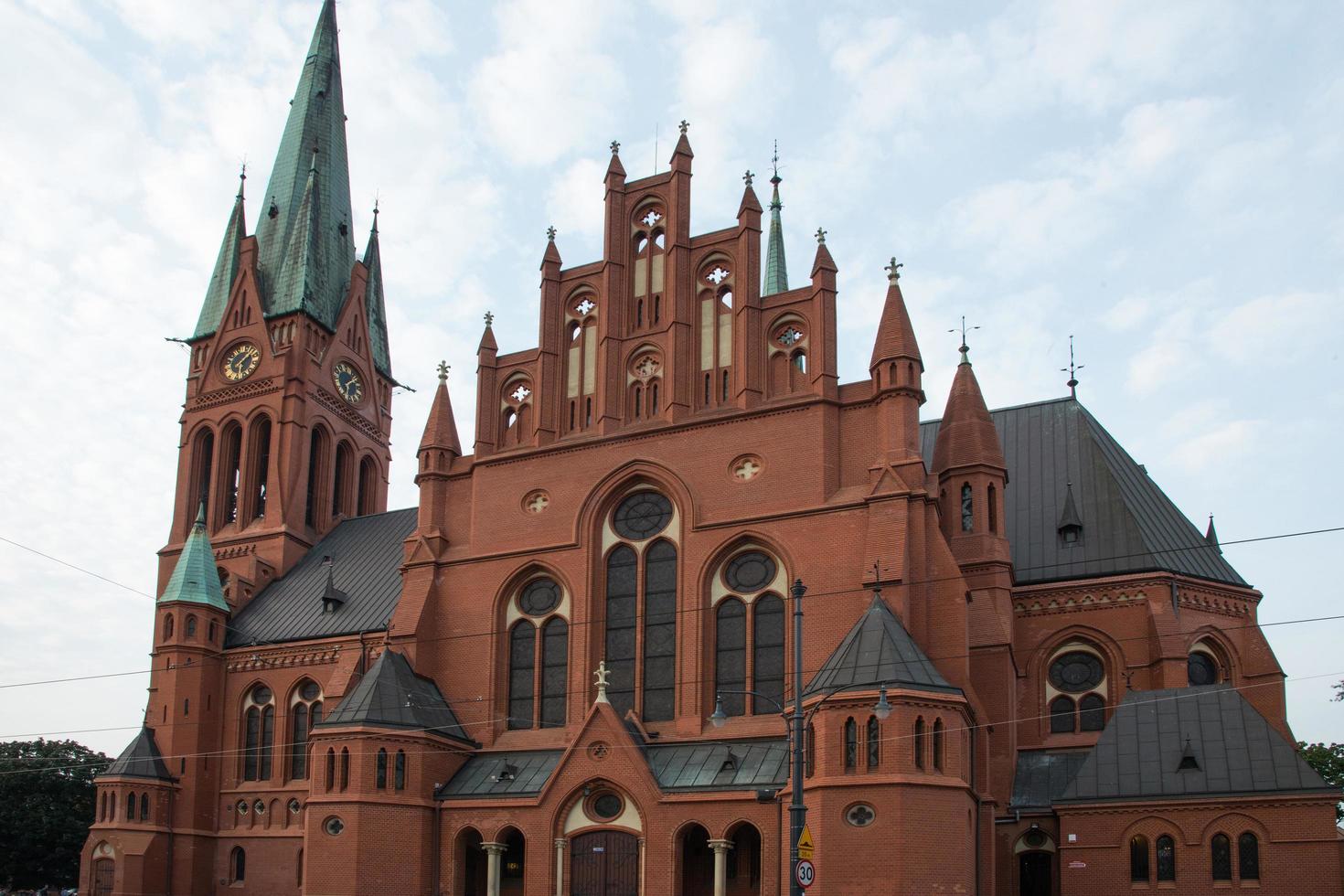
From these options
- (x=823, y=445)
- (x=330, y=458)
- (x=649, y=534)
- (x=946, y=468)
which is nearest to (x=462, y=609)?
(x=649, y=534)

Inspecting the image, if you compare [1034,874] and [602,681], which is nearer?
[1034,874]

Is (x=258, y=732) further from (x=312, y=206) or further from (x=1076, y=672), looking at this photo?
(x=1076, y=672)

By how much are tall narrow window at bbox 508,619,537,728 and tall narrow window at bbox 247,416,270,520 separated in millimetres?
19528

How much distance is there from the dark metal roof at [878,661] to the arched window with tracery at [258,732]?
22.4 m

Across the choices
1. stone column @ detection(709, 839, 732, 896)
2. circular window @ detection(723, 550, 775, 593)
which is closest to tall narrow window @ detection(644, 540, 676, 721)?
circular window @ detection(723, 550, 775, 593)

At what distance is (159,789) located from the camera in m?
46.8

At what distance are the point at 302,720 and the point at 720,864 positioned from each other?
19390mm

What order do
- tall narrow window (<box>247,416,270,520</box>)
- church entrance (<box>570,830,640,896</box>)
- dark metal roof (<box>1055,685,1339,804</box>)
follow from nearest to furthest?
dark metal roof (<box>1055,685,1339,804</box>) → church entrance (<box>570,830,640,896</box>) → tall narrow window (<box>247,416,270,520</box>)

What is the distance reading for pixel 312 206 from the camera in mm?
60656

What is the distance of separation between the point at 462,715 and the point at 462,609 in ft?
10.4

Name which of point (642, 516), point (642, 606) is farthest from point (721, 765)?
point (642, 516)

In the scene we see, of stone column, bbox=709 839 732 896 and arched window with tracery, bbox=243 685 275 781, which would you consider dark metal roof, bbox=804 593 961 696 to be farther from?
arched window with tracery, bbox=243 685 275 781

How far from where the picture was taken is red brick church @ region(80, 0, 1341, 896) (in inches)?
1313

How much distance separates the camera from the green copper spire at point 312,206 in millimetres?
59812
